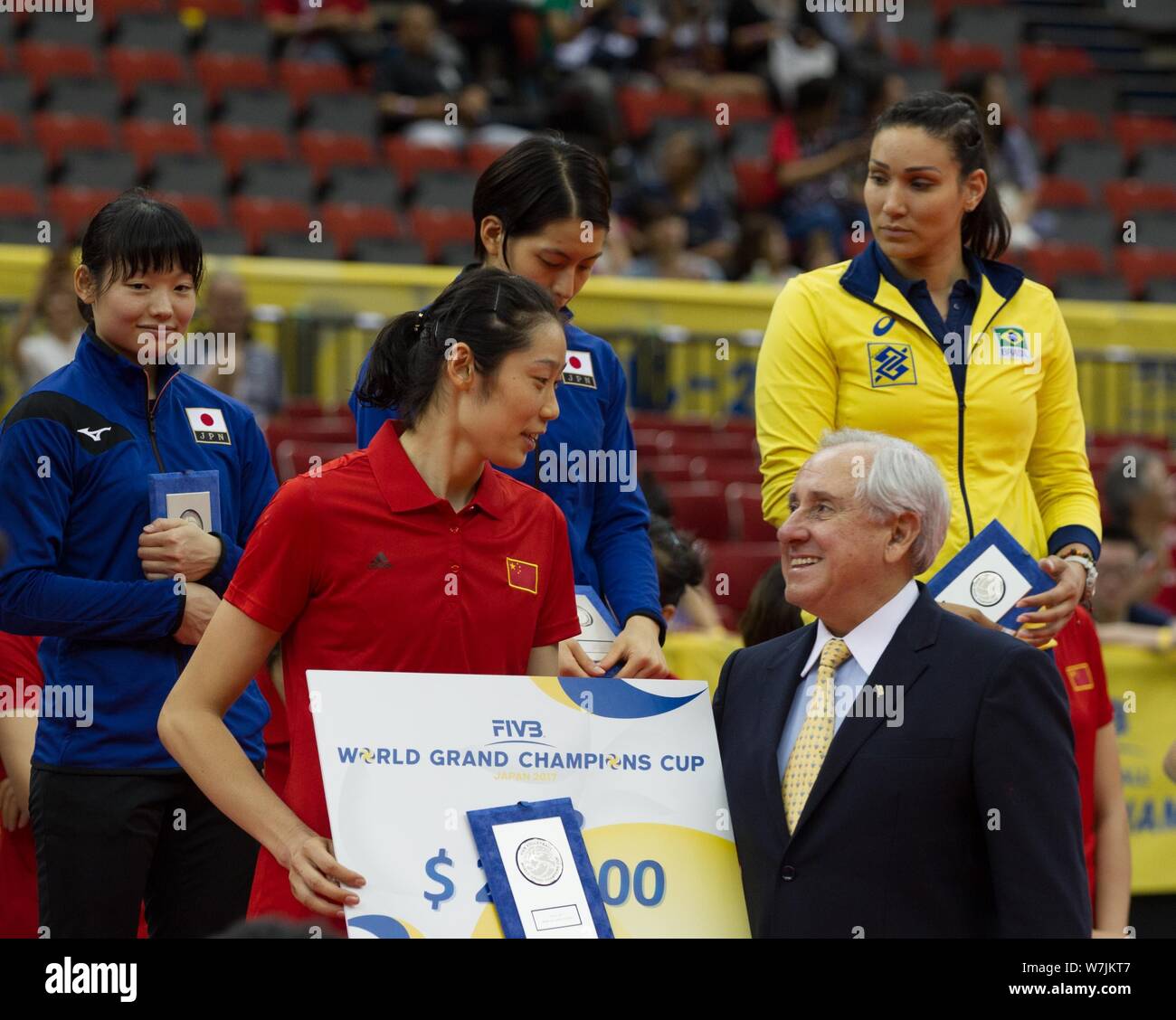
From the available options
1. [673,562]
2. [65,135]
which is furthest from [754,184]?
[673,562]

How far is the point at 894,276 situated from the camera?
3922 millimetres

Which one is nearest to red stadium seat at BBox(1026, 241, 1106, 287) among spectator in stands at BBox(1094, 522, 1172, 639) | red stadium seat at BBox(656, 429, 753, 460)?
red stadium seat at BBox(656, 429, 753, 460)

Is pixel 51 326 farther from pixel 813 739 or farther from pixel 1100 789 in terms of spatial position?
pixel 813 739

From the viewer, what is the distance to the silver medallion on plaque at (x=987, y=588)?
11.7 ft

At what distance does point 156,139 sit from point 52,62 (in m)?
1.06

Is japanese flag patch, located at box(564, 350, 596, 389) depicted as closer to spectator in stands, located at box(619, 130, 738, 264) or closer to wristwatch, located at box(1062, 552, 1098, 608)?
wristwatch, located at box(1062, 552, 1098, 608)

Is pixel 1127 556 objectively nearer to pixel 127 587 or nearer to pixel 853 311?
pixel 853 311

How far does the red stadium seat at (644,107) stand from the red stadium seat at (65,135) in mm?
3700

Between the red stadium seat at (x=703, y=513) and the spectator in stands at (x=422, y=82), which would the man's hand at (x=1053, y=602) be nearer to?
the red stadium seat at (x=703, y=513)

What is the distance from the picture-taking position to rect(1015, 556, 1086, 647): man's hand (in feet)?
11.8

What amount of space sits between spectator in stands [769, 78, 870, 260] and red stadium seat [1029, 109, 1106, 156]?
2.65 meters

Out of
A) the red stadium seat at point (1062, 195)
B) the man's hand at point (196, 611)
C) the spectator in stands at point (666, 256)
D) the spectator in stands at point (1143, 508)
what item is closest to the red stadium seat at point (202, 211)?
the spectator in stands at point (666, 256)

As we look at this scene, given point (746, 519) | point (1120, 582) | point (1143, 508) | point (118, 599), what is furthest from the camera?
point (746, 519)
